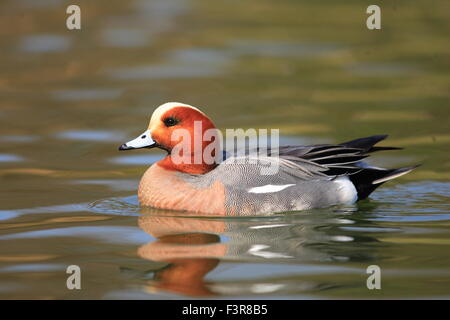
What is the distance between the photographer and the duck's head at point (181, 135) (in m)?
7.16

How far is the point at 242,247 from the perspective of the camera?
20.0 ft

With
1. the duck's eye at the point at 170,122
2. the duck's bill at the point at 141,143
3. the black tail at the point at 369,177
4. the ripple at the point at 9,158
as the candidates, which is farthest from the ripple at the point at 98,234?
the ripple at the point at 9,158

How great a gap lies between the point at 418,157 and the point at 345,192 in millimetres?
1542

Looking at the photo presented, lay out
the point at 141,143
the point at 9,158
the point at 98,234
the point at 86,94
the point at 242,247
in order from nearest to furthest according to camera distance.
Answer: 1. the point at 242,247
2. the point at 98,234
3. the point at 141,143
4. the point at 9,158
5. the point at 86,94

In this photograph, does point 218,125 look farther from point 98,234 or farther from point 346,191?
point 98,234

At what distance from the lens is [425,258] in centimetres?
581

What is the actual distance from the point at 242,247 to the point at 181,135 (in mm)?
1366

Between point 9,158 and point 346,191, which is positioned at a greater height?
point 9,158

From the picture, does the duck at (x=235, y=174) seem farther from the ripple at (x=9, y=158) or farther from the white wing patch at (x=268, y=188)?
the ripple at (x=9, y=158)

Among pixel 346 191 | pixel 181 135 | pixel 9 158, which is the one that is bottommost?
pixel 346 191

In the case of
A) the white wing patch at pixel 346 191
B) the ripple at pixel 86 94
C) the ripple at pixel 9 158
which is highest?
the ripple at pixel 86 94

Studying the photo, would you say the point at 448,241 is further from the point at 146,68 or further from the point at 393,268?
the point at 146,68

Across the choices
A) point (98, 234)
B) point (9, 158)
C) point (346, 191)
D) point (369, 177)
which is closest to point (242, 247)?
point (98, 234)

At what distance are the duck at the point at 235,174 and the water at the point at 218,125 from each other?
0.12 m
